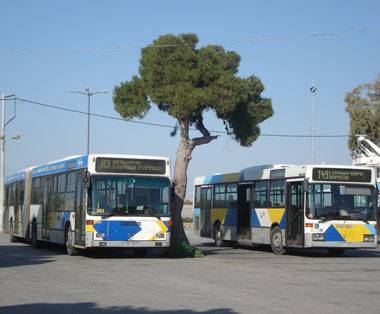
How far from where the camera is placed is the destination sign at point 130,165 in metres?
22.0

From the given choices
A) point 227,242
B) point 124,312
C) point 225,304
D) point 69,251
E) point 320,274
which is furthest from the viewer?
point 227,242

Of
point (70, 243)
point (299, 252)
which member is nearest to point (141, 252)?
point (70, 243)

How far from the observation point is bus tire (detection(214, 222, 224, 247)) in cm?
3022

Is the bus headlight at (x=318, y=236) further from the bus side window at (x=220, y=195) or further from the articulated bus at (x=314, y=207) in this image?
the bus side window at (x=220, y=195)

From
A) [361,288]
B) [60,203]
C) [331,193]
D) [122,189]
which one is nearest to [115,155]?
[122,189]

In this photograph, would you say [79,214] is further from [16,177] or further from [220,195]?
[16,177]

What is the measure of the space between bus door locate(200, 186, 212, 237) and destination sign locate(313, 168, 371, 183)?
8296 mm

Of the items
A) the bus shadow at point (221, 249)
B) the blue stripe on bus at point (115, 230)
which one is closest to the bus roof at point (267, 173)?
the bus shadow at point (221, 249)

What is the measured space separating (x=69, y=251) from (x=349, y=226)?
8486 mm

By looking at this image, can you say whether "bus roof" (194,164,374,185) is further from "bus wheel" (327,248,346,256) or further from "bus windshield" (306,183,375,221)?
"bus wheel" (327,248,346,256)

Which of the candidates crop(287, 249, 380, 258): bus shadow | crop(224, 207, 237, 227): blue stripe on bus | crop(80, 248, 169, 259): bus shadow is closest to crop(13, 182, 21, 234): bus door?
crop(80, 248, 169, 259): bus shadow

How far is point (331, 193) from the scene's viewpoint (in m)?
23.8

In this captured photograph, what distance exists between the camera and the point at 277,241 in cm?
2538

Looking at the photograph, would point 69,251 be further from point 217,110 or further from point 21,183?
point 21,183
